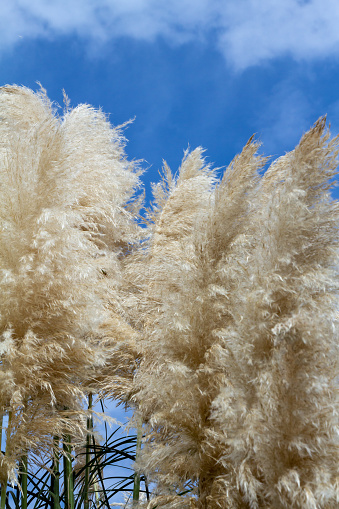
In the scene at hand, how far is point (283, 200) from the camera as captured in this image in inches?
93.4

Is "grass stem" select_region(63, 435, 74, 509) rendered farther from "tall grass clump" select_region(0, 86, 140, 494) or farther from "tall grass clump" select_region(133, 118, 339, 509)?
"tall grass clump" select_region(133, 118, 339, 509)

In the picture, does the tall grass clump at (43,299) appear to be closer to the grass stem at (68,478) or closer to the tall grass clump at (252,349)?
the grass stem at (68,478)

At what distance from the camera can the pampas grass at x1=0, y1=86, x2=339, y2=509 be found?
216cm

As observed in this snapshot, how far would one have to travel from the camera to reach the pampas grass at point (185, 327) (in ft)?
7.09

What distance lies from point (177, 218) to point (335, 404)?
5.91 feet

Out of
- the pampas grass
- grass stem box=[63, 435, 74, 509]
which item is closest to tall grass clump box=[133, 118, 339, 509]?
the pampas grass

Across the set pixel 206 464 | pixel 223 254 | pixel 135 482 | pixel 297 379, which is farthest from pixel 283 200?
pixel 135 482

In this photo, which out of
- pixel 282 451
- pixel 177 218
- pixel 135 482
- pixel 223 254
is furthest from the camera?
pixel 177 218

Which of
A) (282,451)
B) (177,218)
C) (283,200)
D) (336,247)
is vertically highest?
(177,218)

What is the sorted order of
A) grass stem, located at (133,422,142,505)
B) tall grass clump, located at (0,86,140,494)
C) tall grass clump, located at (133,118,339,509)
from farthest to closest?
grass stem, located at (133,422,142,505), tall grass clump, located at (0,86,140,494), tall grass clump, located at (133,118,339,509)

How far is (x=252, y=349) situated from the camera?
2.28m

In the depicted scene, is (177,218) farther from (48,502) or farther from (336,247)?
(48,502)

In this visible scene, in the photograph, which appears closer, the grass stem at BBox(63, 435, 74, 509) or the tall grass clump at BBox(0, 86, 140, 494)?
the tall grass clump at BBox(0, 86, 140, 494)

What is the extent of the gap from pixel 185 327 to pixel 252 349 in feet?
1.32
